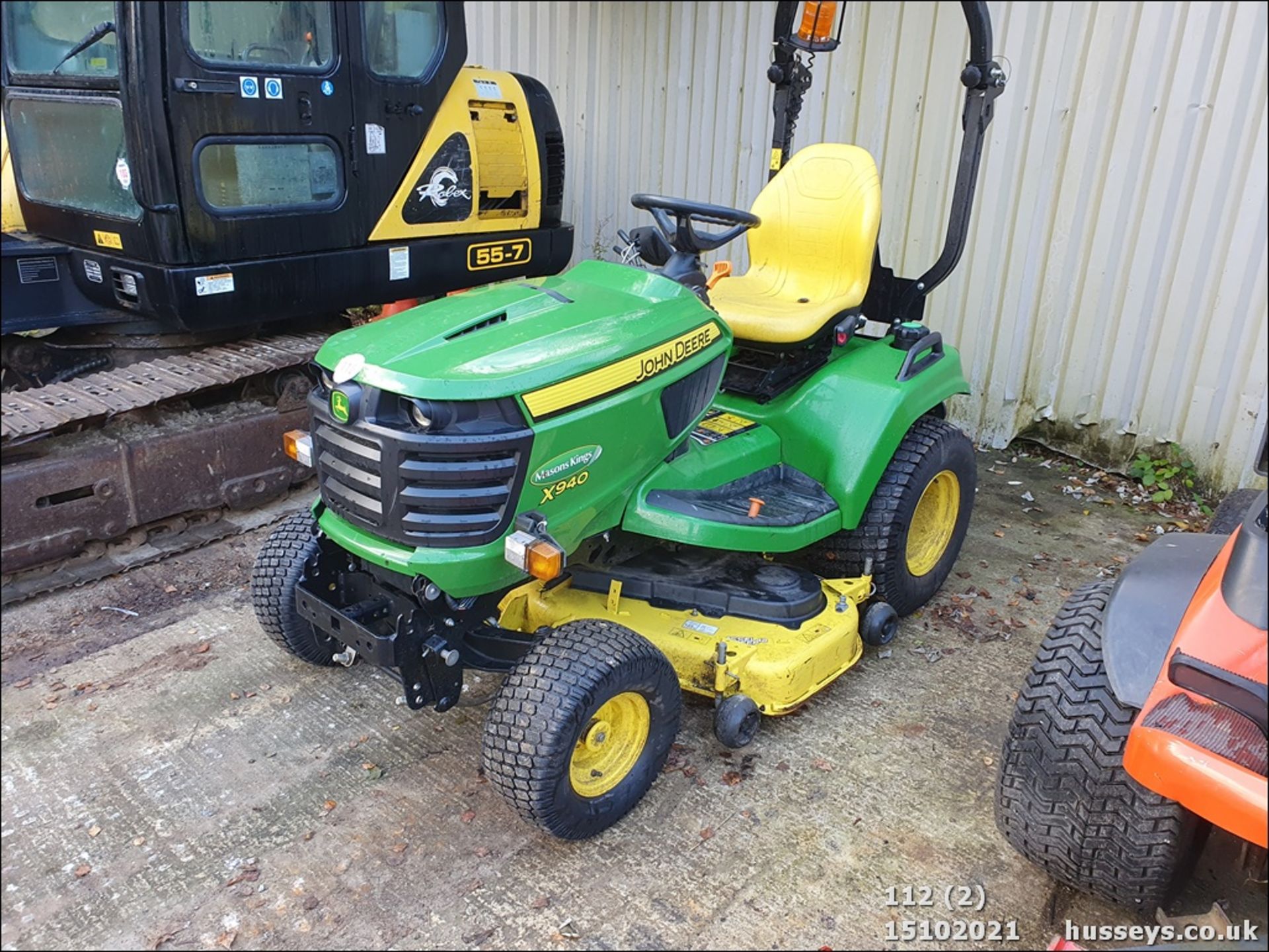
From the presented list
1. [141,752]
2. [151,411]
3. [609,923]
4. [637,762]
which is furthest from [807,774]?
[151,411]

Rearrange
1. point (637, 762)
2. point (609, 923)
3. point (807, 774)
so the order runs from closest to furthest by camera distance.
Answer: point (609, 923) → point (637, 762) → point (807, 774)

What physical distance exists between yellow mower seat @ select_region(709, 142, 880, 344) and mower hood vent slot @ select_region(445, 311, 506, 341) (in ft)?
3.76

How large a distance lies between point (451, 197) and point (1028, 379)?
341cm

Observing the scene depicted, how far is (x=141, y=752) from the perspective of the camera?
3047 millimetres

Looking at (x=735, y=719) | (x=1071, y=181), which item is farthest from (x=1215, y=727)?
(x=1071, y=181)

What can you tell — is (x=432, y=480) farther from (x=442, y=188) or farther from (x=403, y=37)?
(x=403, y=37)

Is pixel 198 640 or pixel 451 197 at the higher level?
pixel 451 197

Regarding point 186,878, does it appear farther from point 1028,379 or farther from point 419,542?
point 1028,379

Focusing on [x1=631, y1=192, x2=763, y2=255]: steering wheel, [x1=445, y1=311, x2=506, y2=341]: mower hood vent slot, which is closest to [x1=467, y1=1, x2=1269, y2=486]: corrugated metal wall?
[x1=631, y1=192, x2=763, y2=255]: steering wheel

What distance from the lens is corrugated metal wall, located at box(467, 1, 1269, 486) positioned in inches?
196

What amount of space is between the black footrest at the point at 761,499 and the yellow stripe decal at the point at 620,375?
0.42 meters

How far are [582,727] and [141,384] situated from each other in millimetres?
2773

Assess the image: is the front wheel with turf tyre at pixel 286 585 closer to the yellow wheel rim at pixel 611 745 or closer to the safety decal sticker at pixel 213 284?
the yellow wheel rim at pixel 611 745

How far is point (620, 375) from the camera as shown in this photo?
9.39ft
